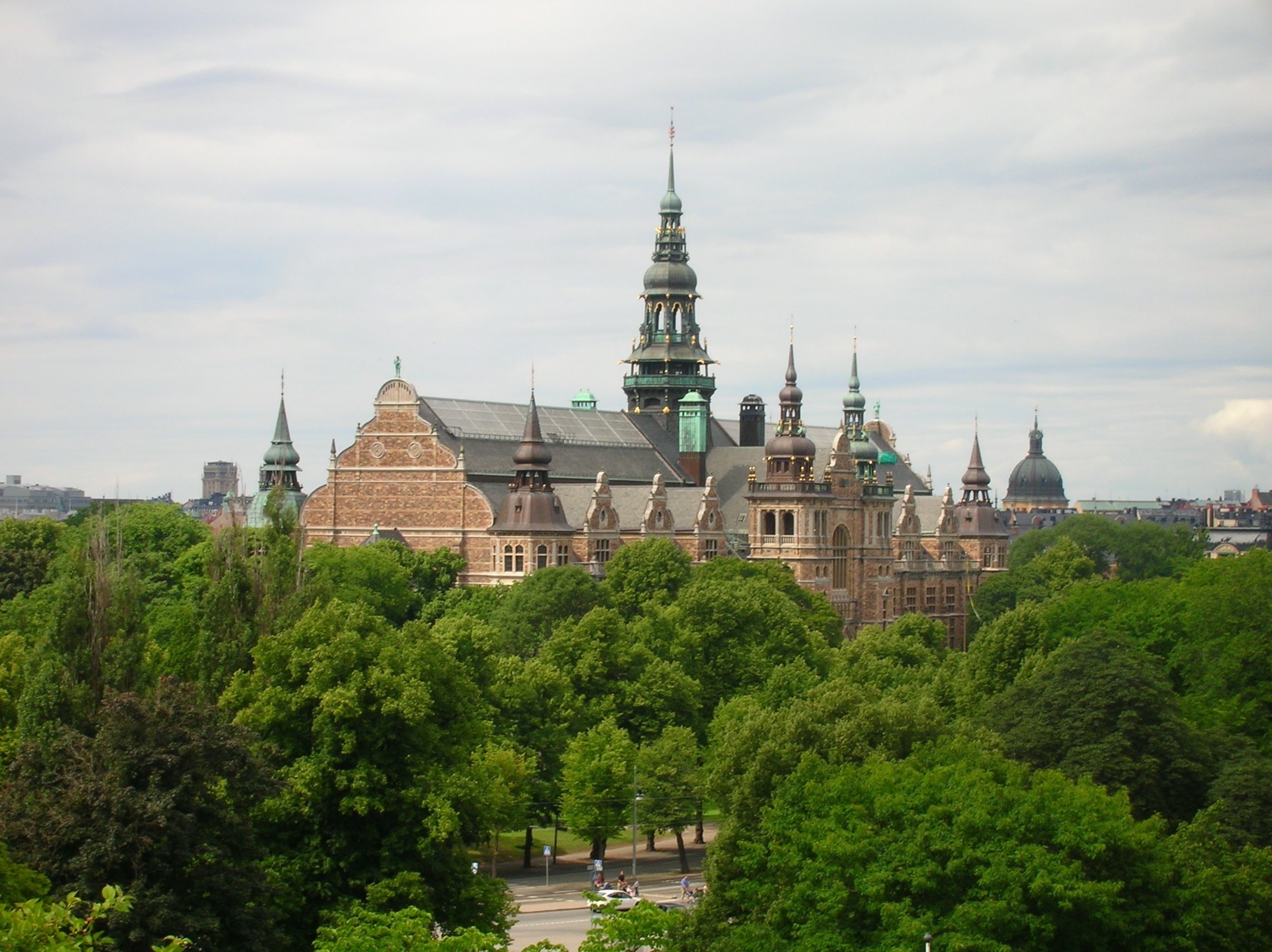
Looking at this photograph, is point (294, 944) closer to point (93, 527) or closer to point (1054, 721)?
point (1054, 721)

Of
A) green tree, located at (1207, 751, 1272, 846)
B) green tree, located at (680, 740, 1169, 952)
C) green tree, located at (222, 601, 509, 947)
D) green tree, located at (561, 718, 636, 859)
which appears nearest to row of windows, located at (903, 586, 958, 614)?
green tree, located at (561, 718, 636, 859)

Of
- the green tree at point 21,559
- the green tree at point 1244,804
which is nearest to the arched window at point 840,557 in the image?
the green tree at point 21,559

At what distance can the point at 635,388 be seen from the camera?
522 feet

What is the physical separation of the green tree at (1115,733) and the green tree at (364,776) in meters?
18.1

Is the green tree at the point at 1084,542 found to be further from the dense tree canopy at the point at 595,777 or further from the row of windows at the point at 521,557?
the dense tree canopy at the point at 595,777

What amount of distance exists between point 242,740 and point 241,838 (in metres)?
2.55

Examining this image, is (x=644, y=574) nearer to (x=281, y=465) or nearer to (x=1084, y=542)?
(x=281, y=465)

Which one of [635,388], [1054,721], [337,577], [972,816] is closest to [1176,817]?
[1054,721]

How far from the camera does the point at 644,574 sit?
4788 inches

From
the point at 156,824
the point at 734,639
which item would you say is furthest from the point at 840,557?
the point at 156,824

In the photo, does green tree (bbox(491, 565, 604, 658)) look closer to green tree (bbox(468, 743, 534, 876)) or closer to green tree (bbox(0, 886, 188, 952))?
green tree (bbox(468, 743, 534, 876))

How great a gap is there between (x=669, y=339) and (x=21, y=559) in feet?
190

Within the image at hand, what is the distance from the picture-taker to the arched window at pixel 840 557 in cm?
14638

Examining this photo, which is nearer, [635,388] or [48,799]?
[48,799]
